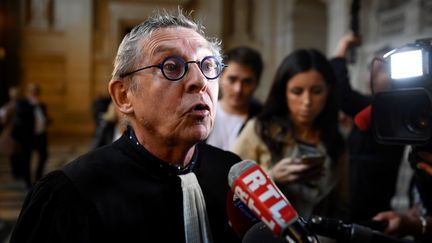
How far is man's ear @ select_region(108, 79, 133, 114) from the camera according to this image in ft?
3.88

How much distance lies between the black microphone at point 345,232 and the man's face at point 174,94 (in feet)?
1.14

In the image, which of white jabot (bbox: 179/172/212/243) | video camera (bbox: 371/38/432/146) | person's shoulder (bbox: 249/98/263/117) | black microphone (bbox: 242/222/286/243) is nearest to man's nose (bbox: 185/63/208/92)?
white jabot (bbox: 179/172/212/243)

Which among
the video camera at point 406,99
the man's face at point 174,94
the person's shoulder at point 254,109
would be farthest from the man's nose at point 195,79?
the person's shoulder at point 254,109

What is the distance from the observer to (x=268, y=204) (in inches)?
32.7

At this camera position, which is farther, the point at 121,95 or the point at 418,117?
the point at 418,117

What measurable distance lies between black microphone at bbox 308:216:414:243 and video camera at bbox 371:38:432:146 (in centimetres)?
38

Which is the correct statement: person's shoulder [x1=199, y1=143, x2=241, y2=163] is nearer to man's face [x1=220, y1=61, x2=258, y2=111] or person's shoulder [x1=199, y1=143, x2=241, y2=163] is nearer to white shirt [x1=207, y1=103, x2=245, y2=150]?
white shirt [x1=207, y1=103, x2=245, y2=150]

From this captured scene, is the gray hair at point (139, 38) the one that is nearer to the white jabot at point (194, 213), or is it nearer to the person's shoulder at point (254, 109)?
the white jabot at point (194, 213)

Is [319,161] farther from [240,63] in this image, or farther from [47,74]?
[47,74]

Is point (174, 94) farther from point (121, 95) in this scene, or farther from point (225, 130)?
point (225, 130)

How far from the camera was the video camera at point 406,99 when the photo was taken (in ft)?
4.05

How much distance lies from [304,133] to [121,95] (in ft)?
3.44

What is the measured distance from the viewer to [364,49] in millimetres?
6426

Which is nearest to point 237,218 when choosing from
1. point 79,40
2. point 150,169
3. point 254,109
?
point 150,169
